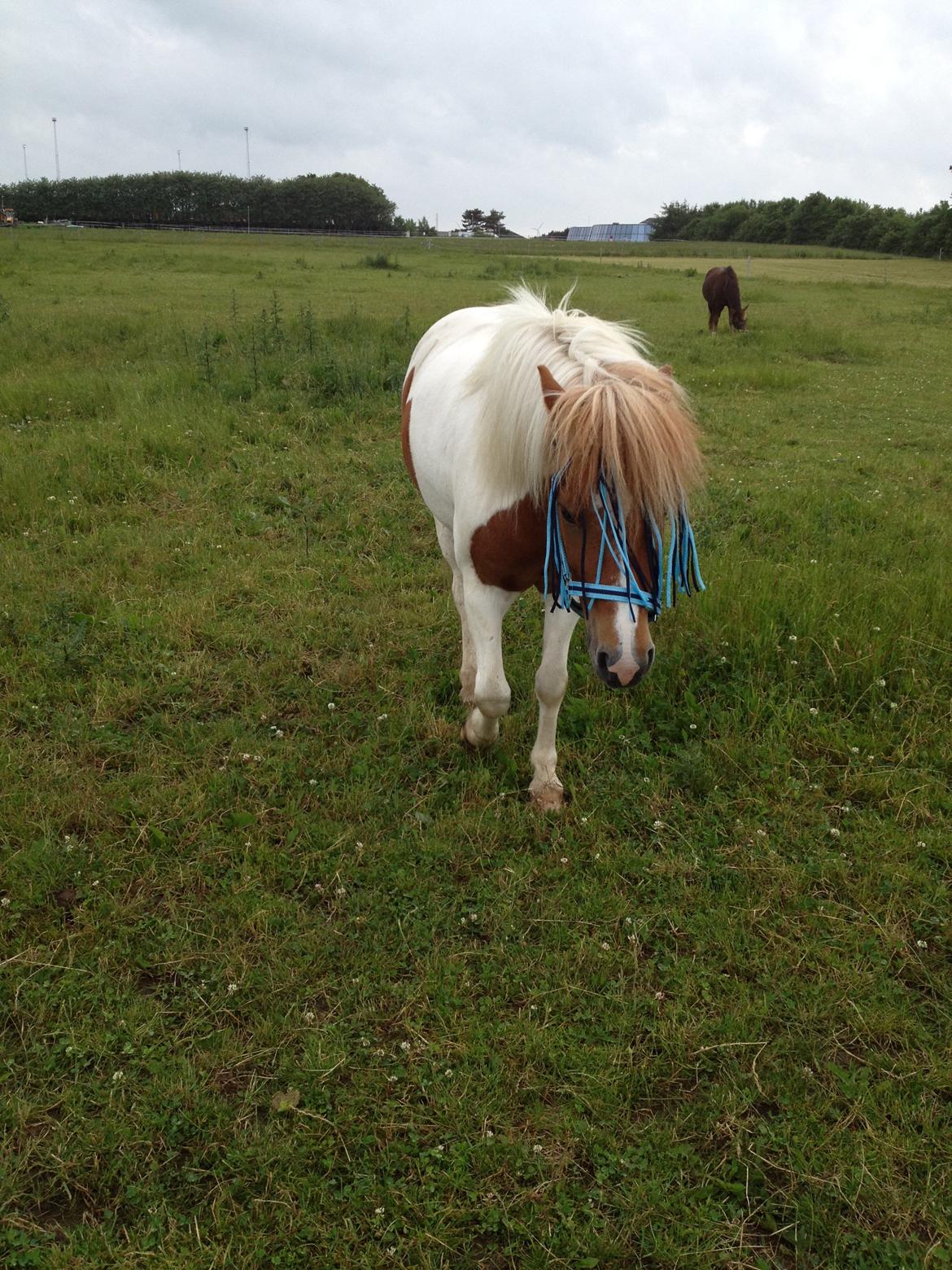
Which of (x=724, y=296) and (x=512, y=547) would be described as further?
(x=724, y=296)

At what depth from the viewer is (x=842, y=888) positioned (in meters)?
2.99

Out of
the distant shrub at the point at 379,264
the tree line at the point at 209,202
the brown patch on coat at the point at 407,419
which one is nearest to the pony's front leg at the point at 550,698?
the brown patch on coat at the point at 407,419

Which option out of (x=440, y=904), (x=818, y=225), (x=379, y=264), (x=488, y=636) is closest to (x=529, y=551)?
(x=488, y=636)

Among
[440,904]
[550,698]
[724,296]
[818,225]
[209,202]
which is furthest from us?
[209,202]

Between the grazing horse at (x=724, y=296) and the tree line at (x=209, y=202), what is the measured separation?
219 feet

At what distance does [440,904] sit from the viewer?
296cm

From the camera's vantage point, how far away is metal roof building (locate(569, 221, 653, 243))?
82.4 metres

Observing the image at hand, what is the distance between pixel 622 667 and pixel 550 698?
39.3 inches

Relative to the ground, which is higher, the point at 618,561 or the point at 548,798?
the point at 618,561

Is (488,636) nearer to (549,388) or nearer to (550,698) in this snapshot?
(550,698)

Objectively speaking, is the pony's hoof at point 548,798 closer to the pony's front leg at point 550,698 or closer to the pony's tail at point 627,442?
the pony's front leg at point 550,698

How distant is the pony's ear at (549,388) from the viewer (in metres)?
2.58

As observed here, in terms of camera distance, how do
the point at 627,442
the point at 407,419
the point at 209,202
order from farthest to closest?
1. the point at 209,202
2. the point at 407,419
3. the point at 627,442

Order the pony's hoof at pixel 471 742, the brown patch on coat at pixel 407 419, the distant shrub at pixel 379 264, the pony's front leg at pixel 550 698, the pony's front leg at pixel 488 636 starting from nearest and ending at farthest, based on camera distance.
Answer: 1. the pony's front leg at pixel 488 636
2. the pony's front leg at pixel 550 698
3. the pony's hoof at pixel 471 742
4. the brown patch on coat at pixel 407 419
5. the distant shrub at pixel 379 264
